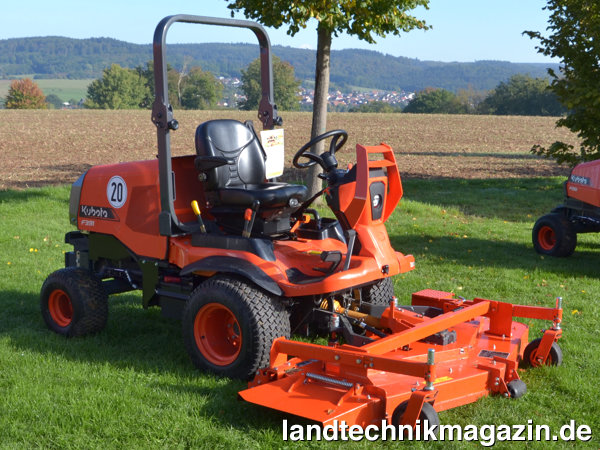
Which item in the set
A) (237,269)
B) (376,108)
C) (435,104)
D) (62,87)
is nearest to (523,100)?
(435,104)

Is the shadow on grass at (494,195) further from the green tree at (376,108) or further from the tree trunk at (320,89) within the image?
the green tree at (376,108)

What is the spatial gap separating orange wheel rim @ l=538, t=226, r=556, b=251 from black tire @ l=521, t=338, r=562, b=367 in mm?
4252

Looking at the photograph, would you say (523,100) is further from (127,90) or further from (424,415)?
(424,415)

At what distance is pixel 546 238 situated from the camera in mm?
8805

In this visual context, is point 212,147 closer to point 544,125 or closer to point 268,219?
point 268,219

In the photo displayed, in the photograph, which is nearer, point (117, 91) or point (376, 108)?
point (117, 91)

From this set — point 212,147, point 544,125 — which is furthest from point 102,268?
point 544,125

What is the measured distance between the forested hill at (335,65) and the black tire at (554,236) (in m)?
119

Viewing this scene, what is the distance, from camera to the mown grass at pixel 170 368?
149 inches

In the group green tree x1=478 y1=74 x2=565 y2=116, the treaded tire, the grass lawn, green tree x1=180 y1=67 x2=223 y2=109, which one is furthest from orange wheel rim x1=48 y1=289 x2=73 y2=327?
the grass lawn

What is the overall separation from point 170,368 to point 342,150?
19.1 m

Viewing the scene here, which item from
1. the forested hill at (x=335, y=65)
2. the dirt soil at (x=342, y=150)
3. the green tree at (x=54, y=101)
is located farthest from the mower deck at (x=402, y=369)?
the forested hill at (x=335, y=65)

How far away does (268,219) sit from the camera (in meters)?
4.93

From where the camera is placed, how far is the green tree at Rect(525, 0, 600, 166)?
37.4 feet
